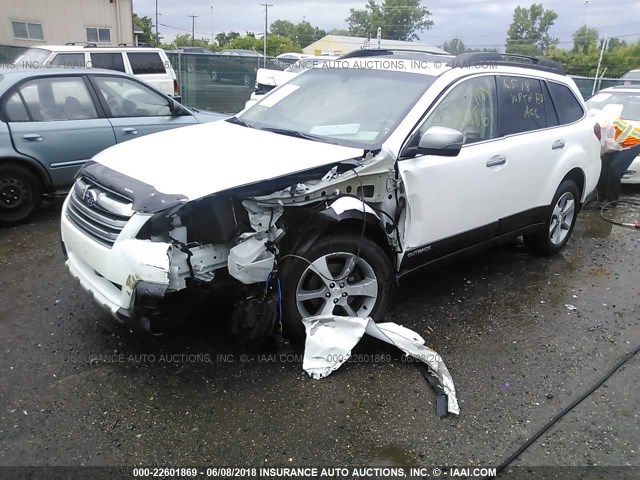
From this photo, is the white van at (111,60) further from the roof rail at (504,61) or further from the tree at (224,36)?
the tree at (224,36)

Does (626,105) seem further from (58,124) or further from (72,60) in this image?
(72,60)

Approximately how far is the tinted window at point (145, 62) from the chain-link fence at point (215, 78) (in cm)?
247

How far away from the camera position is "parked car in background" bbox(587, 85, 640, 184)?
7809 millimetres

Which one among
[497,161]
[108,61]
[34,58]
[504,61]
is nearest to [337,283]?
[497,161]

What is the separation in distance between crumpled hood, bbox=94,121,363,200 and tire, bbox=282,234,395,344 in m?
0.51

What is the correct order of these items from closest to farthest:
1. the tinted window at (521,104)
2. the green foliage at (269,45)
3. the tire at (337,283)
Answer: the tire at (337,283), the tinted window at (521,104), the green foliage at (269,45)

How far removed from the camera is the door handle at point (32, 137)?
214 inches

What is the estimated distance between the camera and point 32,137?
5465 millimetres

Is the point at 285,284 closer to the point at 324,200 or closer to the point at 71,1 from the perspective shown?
the point at 324,200

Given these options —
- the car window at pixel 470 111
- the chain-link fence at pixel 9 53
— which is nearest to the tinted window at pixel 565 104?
the car window at pixel 470 111

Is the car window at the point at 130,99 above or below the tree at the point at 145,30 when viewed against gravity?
below

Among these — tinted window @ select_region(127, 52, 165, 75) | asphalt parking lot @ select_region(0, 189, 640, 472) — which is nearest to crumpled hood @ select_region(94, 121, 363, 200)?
asphalt parking lot @ select_region(0, 189, 640, 472)

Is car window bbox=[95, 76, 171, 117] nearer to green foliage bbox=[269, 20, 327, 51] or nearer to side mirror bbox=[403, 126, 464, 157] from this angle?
side mirror bbox=[403, 126, 464, 157]

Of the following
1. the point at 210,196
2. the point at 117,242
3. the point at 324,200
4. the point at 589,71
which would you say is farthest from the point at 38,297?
the point at 589,71
